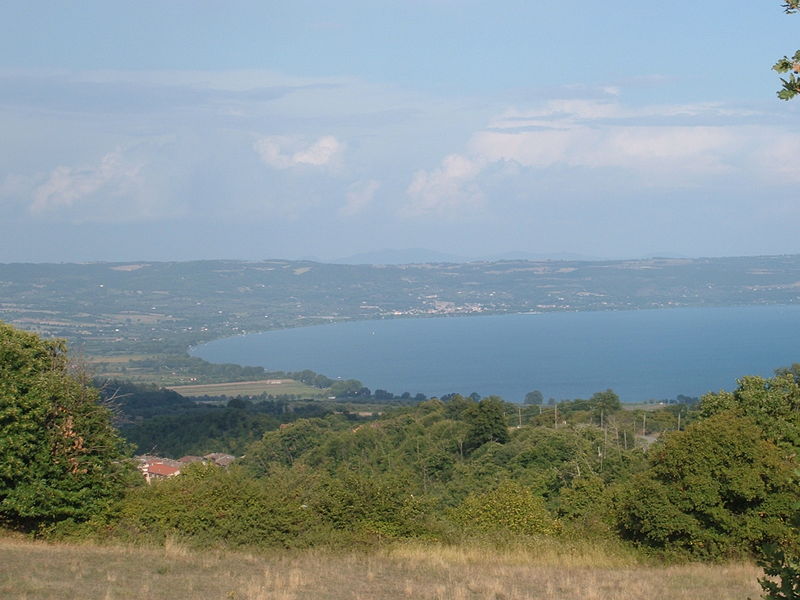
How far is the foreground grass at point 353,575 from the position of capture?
9773mm

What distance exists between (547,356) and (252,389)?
58.8m

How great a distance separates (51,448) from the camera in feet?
45.1

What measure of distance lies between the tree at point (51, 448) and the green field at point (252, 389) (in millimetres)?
85043

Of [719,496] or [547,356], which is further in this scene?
[547,356]

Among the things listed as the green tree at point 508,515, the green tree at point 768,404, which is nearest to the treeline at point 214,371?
the green tree at point 768,404

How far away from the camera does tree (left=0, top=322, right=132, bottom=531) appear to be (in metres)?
13.1

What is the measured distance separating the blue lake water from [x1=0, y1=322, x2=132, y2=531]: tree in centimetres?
9114

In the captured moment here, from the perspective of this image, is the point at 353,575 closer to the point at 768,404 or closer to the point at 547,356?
the point at 768,404

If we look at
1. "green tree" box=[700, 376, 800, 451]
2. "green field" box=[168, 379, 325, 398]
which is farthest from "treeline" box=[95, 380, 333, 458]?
"green field" box=[168, 379, 325, 398]

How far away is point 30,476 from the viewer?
519 inches

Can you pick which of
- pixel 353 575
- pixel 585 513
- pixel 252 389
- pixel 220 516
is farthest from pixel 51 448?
pixel 252 389

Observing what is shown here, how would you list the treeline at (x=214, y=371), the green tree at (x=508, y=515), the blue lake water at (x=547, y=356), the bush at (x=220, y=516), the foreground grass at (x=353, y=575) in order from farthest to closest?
the treeline at (x=214, y=371) < the blue lake water at (x=547, y=356) < the green tree at (x=508, y=515) < the bush at (x=220, y=516) < the foreground grass at (x=353, y=575)

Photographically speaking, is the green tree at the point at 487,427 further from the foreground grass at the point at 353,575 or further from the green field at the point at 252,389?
the green field at the point at 252,389

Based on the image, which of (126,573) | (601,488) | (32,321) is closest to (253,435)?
(601,488)
